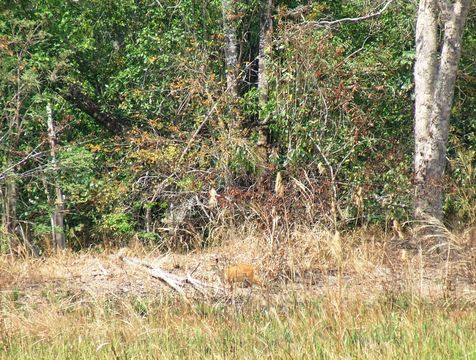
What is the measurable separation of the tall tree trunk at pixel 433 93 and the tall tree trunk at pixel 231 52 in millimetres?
4482

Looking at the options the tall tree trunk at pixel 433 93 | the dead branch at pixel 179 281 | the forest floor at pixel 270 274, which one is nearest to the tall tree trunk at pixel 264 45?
A: the tall tree trunk at pixel 433 93

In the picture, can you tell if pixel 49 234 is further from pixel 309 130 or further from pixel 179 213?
pixel 309 130

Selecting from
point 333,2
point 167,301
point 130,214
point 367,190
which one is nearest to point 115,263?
point 167,301

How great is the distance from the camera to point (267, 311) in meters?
6.67

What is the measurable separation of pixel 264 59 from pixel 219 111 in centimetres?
134

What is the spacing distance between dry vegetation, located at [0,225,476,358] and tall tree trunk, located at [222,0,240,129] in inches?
234

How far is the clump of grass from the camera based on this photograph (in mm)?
5613

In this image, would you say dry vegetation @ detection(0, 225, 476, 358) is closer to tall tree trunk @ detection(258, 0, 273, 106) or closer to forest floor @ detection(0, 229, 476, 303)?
forest floor @ detection(0, 229, 476, 303)

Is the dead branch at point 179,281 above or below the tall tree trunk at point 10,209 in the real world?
above

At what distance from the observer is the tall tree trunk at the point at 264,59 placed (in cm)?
1543

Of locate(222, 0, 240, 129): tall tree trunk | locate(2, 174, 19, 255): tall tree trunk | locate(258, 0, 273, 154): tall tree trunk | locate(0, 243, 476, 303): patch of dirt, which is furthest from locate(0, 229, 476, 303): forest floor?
locate(222, 0, 240, 129): tall tree trunk

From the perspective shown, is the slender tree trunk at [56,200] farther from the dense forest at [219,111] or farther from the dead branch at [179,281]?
the dead branch at [179,281]

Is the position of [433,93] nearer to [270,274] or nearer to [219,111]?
[270,274]

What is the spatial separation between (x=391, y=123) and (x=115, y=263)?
7008mm
